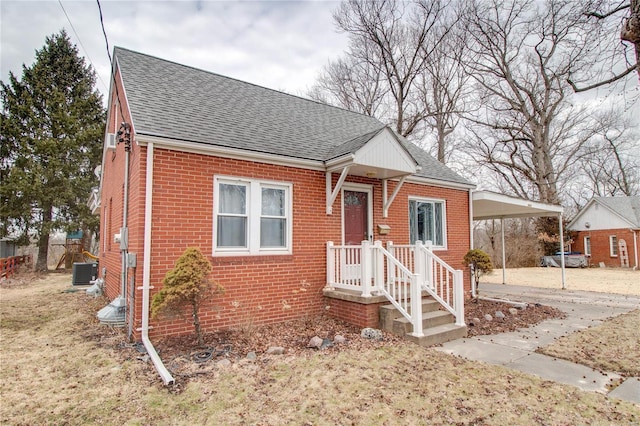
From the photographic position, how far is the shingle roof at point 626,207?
24.8 metres

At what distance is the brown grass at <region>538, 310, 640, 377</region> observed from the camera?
507cm

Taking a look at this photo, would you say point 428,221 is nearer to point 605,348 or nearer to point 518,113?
point 605,348

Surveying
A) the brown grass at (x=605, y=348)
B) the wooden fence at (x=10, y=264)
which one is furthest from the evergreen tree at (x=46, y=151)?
the brown grass at (x=605, y=348)

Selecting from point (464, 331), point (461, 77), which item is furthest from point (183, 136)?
point (461, 77)

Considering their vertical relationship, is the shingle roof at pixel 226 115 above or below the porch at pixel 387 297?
above

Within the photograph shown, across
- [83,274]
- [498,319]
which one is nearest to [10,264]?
[83,274]

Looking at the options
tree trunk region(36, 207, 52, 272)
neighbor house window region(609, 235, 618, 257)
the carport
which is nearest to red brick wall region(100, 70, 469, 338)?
the carport

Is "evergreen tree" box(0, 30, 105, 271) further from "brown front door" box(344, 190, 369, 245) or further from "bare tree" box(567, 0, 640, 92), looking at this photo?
"bare tree" box(567, 0, 640, 92)

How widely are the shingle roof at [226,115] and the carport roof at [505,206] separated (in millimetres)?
987

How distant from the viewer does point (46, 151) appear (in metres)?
18.6

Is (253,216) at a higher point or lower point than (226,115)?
lower

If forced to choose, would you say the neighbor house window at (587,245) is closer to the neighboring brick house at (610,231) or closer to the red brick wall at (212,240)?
the neighboring brick house at (610,231)

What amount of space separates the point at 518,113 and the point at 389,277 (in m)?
25.2

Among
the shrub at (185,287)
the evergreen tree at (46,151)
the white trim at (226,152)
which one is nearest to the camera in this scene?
the shrub at (185,287)
